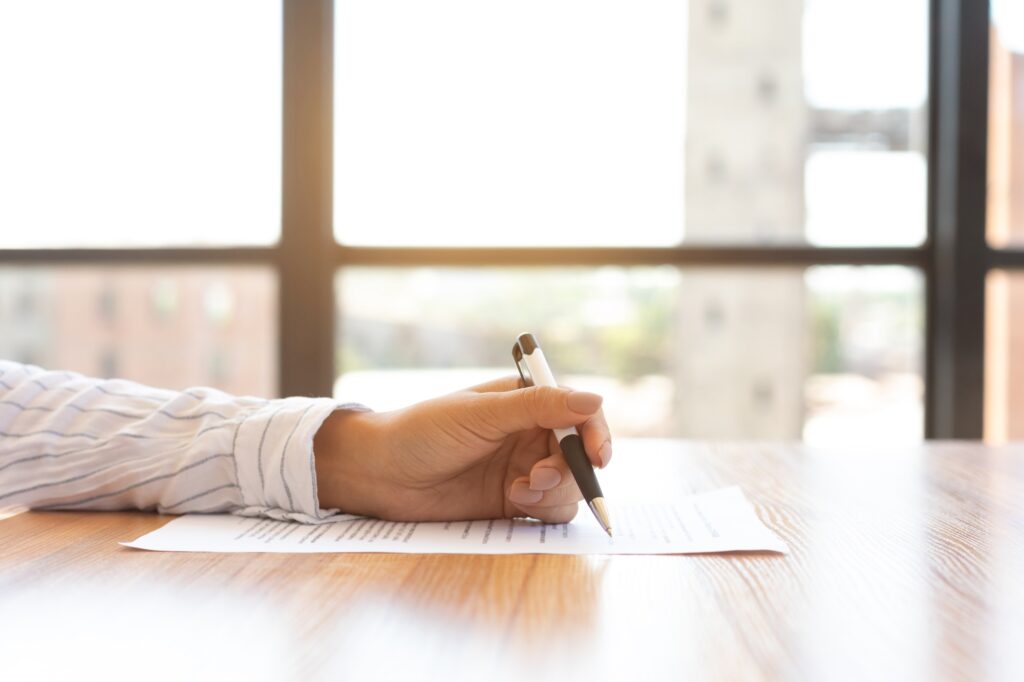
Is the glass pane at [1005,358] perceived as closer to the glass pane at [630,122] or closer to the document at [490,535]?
the glass pane at [630,122]

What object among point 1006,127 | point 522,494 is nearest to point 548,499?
point 522,494

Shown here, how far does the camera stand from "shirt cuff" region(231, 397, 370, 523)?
0.68m

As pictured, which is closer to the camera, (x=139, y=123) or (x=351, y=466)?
(x=351, y=466)

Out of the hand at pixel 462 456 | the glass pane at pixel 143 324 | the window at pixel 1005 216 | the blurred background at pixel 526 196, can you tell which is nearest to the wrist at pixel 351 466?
the hand at pixel 462 456

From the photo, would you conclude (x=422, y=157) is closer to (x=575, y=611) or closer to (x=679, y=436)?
(x=679, y=436)

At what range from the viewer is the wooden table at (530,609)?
39 centimetres

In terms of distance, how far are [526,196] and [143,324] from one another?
2.98 feet

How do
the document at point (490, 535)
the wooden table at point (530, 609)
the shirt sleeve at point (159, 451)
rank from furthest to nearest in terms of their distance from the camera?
the shirt sleeve at point (159, 451) < the document at point (490, 535) < the wooden table at point (530, 609)

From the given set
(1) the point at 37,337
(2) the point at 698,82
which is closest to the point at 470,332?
(2) the point at 698,82

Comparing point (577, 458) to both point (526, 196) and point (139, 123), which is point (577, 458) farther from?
point (139, 123)

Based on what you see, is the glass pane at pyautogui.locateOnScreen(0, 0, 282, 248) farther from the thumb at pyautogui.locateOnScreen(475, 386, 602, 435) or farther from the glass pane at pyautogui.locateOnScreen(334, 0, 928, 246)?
the thumb at pyautogui.locateOnScreen(475, 386, 602, 435)

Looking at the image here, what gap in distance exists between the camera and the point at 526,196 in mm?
1933

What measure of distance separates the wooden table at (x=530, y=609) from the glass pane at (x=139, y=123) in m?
1.36

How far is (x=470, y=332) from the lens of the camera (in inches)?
77.1
